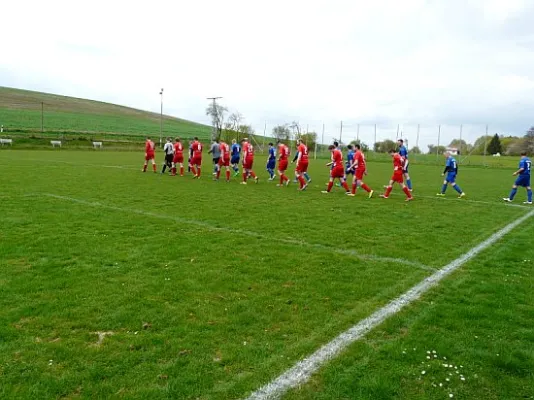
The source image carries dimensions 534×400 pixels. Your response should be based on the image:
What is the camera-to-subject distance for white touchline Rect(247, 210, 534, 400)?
3.20 m

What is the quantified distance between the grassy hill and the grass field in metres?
50.7

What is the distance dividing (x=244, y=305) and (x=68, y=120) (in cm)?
7818

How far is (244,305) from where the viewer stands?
4.70 meters

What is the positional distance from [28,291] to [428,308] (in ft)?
15.0

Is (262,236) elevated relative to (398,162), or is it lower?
lower

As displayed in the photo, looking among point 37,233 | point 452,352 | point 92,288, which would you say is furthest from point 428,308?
point 37,233

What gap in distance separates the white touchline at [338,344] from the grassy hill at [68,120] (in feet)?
179

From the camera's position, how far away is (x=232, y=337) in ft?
13.0

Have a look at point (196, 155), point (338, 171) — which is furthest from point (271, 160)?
point (338, 171)

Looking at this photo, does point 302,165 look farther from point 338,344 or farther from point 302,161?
point 338,344

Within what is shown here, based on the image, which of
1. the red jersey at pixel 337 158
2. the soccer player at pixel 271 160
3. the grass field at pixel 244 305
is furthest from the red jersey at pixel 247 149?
the grass field at pixel 244 305

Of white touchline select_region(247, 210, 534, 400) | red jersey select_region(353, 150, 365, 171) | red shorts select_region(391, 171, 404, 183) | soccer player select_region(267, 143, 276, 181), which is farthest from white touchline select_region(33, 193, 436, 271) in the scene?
soccer player select_region(267, 143, 276, 181)

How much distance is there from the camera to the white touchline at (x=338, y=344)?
320 centimetres

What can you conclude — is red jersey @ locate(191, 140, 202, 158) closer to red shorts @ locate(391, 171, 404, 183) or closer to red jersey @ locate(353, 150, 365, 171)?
red jersey @ locate(353, 150, 365, 171)
